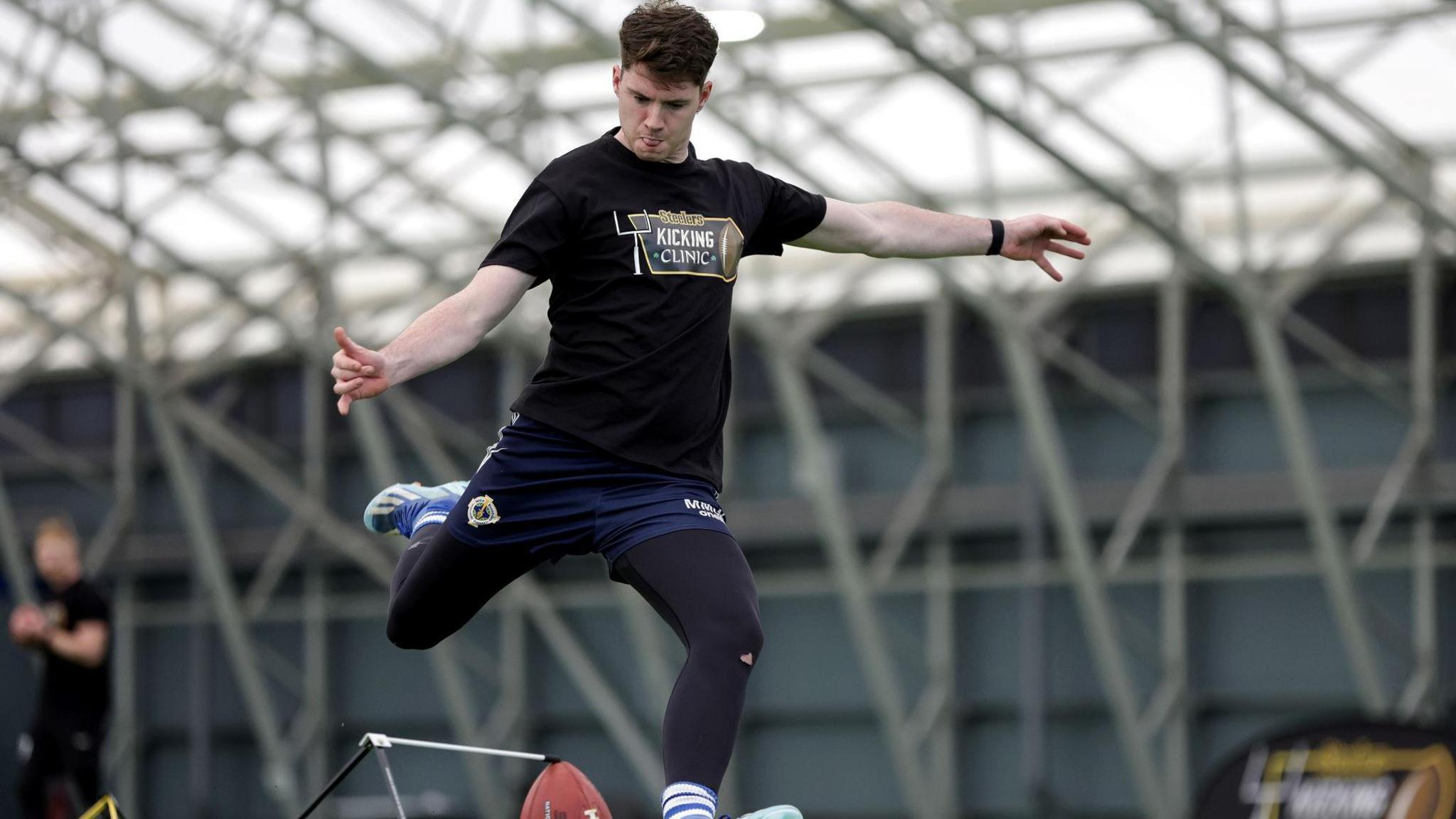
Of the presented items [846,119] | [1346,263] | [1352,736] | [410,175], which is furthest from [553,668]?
[1352,736]

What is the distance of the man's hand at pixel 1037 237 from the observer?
4344mm

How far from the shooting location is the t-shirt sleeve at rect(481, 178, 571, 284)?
3.76 metres

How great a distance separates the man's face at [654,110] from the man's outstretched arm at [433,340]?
0.32 m

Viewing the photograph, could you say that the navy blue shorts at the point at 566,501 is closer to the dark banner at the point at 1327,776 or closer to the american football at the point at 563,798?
the american football at the point at 563,798

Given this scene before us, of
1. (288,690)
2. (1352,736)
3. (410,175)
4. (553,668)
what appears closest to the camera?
(1352,736)

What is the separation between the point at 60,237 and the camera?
57.9ft

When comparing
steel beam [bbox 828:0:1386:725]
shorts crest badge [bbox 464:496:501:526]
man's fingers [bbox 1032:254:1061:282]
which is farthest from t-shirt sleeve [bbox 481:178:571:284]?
steel beam [bbox 828:0:1386:725]

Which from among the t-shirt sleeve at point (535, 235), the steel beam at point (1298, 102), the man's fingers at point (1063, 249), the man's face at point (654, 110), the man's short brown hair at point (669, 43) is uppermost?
the steel beam at point (1298, 102)

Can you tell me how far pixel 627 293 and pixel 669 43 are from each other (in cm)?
47

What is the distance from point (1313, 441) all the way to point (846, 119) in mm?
3889

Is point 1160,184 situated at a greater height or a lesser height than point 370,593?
greater

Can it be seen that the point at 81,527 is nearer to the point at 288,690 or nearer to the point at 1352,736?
the point at 288,690

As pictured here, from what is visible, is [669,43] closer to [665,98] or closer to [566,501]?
[665,98]

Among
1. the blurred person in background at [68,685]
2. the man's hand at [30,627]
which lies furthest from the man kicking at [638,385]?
the blurred person in background at [68,685]
